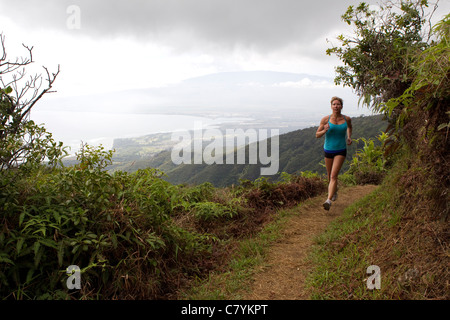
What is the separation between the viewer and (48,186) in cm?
337

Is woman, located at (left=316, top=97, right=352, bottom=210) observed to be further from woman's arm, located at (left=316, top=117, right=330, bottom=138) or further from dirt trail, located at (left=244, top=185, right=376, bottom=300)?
dirt trail, located at (left=244, top=185, right=376, bottom=300)

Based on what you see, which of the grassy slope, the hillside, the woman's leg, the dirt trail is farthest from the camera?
the hillside

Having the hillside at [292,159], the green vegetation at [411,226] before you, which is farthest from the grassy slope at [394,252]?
the hillside at [292,159]

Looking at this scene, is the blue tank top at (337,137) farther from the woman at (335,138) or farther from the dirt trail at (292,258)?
the dirt trail at (292,258)

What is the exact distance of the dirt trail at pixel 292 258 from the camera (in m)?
3.44

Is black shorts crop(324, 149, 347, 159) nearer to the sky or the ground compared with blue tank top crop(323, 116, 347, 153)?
nearer to the ground

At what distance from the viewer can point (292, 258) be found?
14.0 feet

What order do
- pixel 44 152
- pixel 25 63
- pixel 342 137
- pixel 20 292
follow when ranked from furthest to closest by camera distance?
1. pixel 342 137
2. pixel 44 152
3. pixel 25 63
4. pixel 20 292

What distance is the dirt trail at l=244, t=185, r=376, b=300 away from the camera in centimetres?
344

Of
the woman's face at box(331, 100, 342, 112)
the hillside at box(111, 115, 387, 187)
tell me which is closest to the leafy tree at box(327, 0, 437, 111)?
the woman's face at box(331, 100, 342, 112)

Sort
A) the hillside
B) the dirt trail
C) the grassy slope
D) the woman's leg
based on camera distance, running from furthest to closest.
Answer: the hillside < the woman's leg < the dirt trail < the grassy slope
